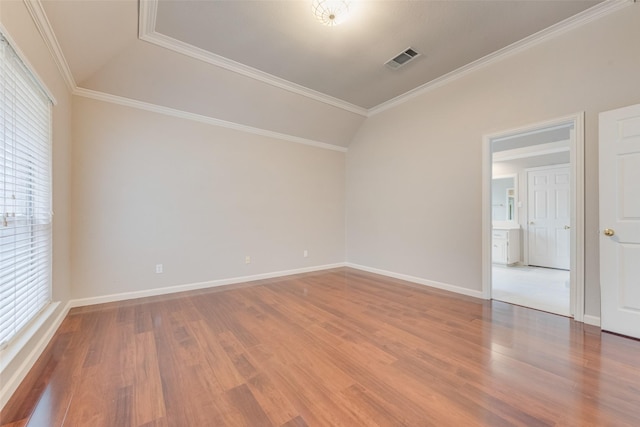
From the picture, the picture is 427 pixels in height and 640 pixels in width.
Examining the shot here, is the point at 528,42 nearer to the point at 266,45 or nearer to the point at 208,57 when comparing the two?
the point at 266,45

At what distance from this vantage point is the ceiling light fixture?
2.26 meters

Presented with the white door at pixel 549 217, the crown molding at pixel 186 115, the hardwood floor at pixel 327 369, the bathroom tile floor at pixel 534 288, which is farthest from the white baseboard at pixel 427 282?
the white door at pixel 549 217

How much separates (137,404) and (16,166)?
1.80m

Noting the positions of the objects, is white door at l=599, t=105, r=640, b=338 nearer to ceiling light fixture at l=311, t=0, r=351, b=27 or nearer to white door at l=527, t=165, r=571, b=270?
ceiling light fixture at l=311, t=0, r=351, b=27

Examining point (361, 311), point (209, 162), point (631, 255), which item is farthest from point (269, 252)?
point (631, 255)

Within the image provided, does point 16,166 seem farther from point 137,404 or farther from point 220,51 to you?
point 220,51

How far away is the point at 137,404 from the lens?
1493mm

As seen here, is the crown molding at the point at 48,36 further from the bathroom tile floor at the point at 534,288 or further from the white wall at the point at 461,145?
the bathroom tile floor at the point at 534,288

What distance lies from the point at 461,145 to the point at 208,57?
3.48 metres

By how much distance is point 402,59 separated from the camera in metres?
3.23

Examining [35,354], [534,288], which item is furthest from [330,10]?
[534,288]

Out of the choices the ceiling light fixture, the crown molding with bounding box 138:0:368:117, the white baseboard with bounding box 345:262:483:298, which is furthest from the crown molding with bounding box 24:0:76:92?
the white baseboard with bounding box 345:262:483:298

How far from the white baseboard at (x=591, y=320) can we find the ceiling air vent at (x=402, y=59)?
3.37 meters

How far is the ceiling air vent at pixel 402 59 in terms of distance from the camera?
3086 mm
